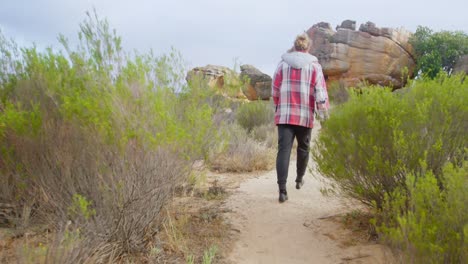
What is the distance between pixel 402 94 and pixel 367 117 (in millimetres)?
481

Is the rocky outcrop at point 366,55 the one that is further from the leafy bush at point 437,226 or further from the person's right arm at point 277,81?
the leafy bush at point 437,226

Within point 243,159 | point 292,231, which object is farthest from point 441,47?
point 292,231

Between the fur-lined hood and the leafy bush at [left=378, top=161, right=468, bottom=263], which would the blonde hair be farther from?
the leafy bush at [left=378, top=161, right=468, bottom=263]

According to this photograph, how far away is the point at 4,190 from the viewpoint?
3547 mm

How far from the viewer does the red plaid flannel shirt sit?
4414mm

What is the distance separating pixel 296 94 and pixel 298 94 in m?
0.02

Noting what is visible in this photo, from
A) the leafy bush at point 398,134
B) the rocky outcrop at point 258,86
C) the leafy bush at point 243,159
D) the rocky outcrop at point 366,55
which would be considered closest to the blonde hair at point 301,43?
the leafy bush at point 398,134

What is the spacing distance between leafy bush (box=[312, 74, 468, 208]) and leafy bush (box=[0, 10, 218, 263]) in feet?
3.93


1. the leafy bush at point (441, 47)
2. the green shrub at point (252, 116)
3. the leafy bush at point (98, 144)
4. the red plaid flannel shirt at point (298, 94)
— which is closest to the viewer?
the leafy bush at point (98, 144)

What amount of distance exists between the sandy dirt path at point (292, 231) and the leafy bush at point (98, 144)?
92cm

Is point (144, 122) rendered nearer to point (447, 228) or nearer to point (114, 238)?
point (114, 238)

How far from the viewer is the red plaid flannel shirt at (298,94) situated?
4.41 metres

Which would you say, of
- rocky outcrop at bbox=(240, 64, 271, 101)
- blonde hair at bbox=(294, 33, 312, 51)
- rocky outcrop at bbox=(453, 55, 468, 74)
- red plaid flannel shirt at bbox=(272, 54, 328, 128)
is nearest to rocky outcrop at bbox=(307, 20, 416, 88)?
rocky outcrop at bbox=(453, 55, 468, 74)

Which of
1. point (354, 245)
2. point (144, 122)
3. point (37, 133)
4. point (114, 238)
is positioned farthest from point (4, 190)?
point (354, 245)
